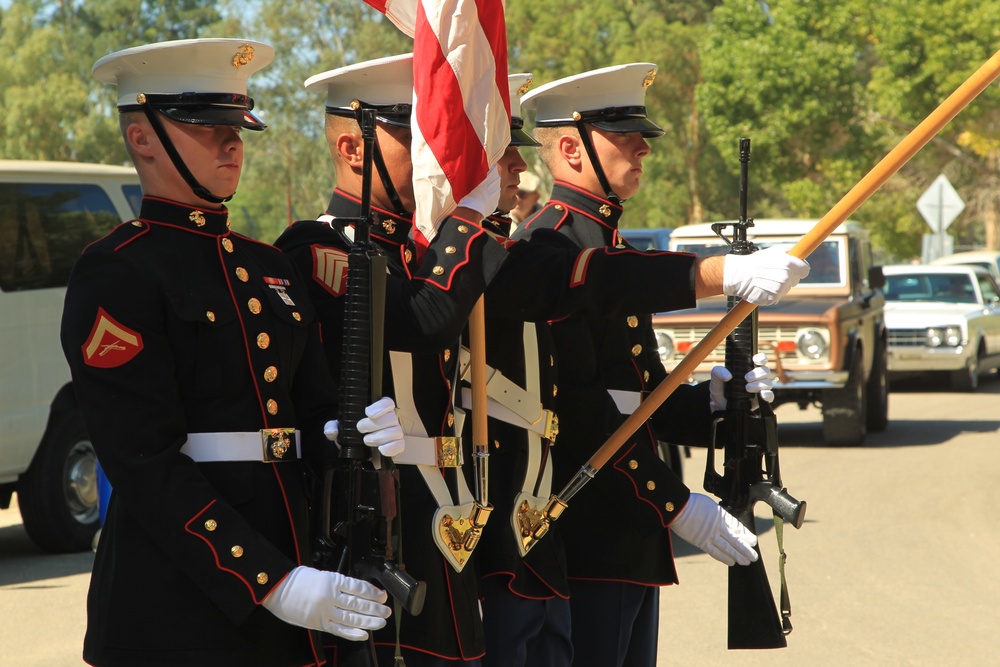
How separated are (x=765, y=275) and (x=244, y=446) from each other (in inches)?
45.9

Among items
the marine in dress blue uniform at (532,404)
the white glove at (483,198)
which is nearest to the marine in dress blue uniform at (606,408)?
the marine in dress blue uniform at (532,404)

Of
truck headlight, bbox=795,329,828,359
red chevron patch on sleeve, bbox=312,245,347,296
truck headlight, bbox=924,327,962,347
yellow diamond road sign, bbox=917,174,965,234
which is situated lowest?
truck headlight, bbox=924,327,962,347

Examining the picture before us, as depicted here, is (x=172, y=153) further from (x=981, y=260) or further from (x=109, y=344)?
(x=981, y=260)

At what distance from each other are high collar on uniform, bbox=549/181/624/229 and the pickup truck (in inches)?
298

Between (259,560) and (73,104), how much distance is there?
4054 centimetres

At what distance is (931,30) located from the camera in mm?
26438

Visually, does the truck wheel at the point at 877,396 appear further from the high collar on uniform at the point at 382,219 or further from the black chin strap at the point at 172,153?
the black chin strap at the point at 172,153

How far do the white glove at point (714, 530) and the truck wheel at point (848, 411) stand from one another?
8.57 m

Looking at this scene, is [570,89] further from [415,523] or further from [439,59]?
[415,523]

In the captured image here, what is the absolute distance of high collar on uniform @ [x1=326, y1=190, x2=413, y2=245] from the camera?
10.4 ft

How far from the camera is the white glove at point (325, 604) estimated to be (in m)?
2.54

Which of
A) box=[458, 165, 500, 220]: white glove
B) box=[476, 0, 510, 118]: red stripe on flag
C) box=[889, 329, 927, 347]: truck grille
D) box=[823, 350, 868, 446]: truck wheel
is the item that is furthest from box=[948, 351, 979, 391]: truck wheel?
box=[458, 165, 500, 220]: white glove

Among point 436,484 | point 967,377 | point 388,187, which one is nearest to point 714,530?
point 436,484

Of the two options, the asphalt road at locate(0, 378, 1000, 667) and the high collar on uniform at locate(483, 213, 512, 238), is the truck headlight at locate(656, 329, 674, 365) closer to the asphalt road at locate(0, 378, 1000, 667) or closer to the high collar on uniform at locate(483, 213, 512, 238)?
the asphalt road at locate(0, 378, 1000, 667)
